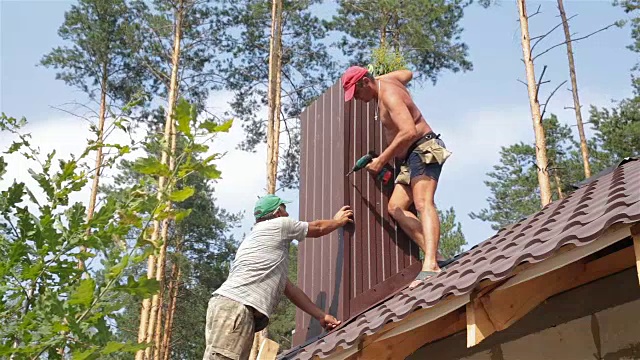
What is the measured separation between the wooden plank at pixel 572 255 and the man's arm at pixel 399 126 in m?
2.09

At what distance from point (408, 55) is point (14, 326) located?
1704cm

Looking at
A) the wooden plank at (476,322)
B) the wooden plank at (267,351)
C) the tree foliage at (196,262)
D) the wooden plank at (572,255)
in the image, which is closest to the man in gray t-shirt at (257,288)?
the wooden plank at (267,351)

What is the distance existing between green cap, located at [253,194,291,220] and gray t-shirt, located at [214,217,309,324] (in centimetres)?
23

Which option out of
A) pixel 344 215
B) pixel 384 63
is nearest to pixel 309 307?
pixel 344 215

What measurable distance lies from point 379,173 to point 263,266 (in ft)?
4.05

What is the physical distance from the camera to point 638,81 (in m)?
20.9

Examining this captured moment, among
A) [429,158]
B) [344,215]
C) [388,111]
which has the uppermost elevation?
[388,111]

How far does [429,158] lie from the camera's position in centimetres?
517

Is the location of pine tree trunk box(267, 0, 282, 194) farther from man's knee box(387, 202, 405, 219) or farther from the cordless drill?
man's knee box(387, 202, 405, 219)

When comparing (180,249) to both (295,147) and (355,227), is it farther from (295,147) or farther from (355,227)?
(355,227)

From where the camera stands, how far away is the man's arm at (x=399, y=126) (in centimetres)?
510

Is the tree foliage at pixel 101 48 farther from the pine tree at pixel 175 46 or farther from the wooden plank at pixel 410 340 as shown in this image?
the wooden plank at pixel 410 340

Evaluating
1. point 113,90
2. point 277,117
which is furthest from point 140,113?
point 277,117

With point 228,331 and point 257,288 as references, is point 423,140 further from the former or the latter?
point 228,331
